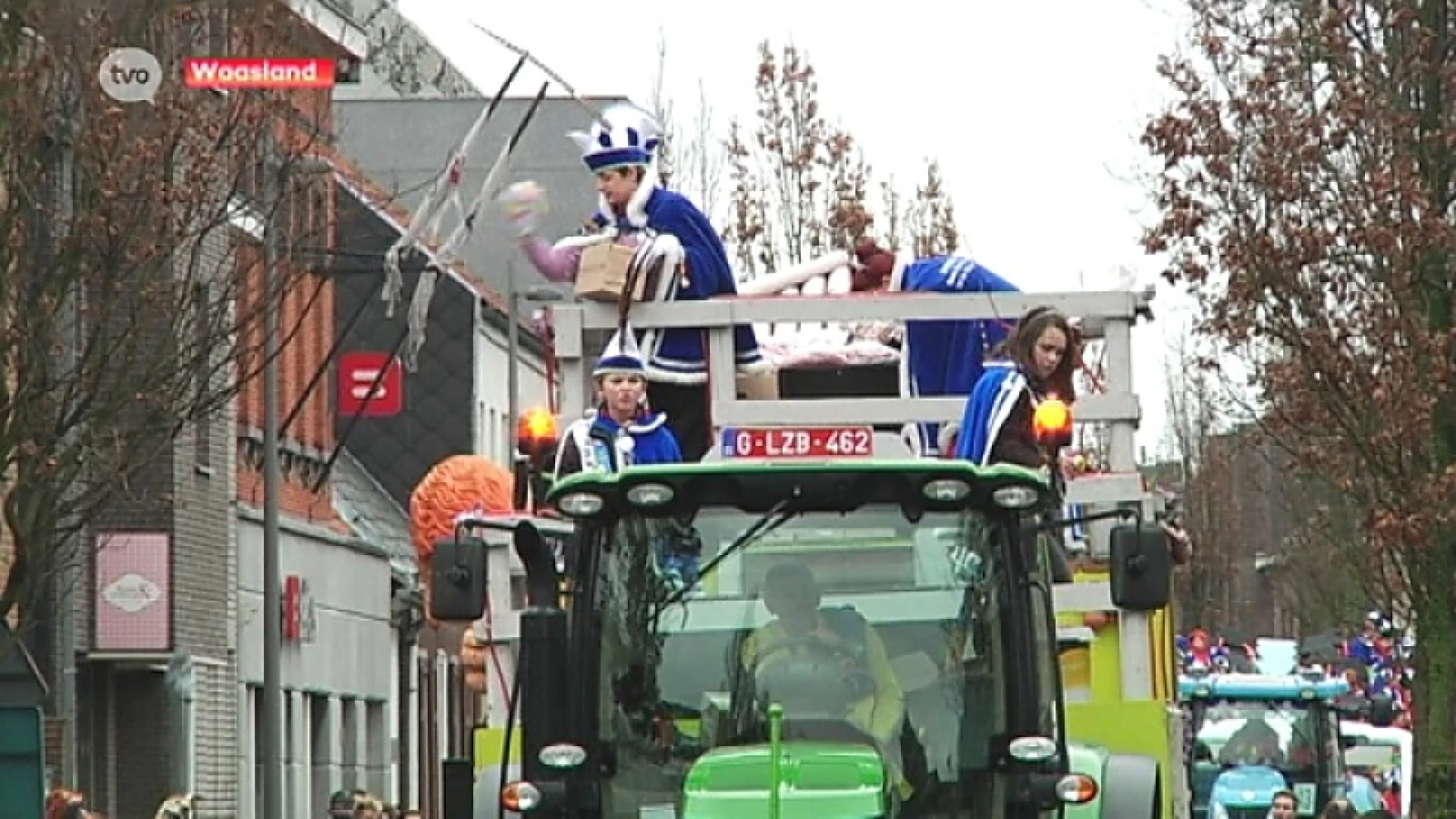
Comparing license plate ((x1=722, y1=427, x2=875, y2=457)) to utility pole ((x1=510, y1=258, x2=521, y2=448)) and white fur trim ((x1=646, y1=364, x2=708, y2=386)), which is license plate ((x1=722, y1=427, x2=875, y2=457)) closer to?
white fur trim ((x1=646, y1=364, x2=708, y2=386))

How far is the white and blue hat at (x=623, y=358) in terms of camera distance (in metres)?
13.5

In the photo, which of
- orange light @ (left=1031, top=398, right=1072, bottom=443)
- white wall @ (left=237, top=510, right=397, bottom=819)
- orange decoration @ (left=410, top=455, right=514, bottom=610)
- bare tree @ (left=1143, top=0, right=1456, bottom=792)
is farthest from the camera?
white wall @ (left=237, top=510, right=397, bottom=819)

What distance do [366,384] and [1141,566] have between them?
1499 inches

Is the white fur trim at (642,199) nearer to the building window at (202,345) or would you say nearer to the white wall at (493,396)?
the building window at (202,345)

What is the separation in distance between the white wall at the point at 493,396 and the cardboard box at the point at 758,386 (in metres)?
40.0

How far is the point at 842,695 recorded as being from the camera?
1094cm

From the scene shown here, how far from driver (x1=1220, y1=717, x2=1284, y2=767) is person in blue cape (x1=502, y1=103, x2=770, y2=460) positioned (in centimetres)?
1978

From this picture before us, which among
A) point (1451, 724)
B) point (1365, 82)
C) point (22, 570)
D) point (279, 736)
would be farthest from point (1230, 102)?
point (22, 570)

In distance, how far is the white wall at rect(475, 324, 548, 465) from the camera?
55812mm

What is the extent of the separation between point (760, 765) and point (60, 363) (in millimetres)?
13060

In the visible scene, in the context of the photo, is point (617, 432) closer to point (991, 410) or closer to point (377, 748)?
point (991, 410)

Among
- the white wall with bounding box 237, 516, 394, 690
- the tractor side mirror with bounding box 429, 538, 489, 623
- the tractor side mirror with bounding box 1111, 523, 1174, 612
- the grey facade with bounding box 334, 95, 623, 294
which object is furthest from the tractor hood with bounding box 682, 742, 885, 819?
the grey facade with bounding box 334, 95, 623, 294

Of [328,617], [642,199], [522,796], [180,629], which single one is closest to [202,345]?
[642,199]

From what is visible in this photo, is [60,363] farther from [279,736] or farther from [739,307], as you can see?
[279,736]
